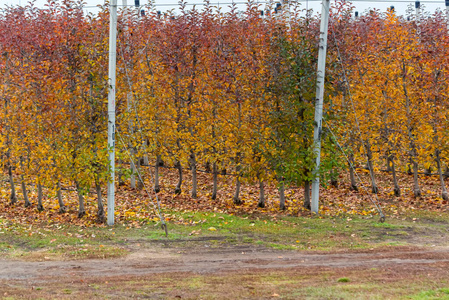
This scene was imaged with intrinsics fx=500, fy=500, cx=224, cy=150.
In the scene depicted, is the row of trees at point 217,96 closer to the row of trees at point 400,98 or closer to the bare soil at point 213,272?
the row of trees at point 400,98

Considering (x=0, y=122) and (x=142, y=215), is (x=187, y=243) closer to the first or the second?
(x=142, y=215)

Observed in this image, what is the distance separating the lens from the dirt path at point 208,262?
938 centimetres

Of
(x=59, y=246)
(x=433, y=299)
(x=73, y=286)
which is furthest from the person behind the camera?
(x=59, y=246)

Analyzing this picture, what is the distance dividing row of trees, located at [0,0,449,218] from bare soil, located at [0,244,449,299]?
3739 mm

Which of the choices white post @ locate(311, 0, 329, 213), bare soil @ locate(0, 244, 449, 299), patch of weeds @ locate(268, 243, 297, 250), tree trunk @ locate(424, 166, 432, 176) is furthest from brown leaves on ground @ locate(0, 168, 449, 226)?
bare soil @ locate(0, 244, 449, 299)

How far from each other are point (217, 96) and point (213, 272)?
968 cm

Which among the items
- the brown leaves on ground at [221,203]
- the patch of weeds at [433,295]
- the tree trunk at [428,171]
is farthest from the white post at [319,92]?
the tree trunk at [428,171]

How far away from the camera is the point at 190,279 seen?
8.70 m

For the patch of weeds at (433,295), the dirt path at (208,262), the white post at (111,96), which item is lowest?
the dirt path at (208,262)

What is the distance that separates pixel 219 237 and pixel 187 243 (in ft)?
3.24

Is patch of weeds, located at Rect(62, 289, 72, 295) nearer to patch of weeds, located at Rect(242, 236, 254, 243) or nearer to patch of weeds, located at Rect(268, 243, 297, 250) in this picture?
patch of weeds, located at Rect(268, 243, 297, 250)

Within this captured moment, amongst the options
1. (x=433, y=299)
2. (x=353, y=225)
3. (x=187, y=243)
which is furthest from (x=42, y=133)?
(x=433, y=299)

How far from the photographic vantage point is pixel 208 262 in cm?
1025

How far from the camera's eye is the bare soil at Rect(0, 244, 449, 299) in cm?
780
